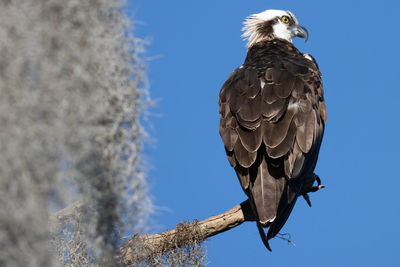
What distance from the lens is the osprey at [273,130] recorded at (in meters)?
4.35

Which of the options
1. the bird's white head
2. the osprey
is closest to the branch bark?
the osprey

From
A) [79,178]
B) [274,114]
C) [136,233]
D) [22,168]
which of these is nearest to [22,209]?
[22,168]

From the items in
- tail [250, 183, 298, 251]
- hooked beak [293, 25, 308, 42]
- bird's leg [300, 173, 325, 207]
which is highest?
hooked beak [293, 25, 308, 42]

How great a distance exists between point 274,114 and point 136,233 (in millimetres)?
2675

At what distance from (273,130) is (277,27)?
279cm

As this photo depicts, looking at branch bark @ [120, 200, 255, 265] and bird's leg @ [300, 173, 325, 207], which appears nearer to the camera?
branch bark @ [120, 200, 255, 265]

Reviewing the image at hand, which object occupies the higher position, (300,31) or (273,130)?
(300,31)

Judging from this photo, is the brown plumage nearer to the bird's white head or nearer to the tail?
the tail

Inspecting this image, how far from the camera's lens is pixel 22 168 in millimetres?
1729

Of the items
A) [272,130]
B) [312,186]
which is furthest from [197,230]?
[312,186]

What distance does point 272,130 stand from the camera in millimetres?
4555

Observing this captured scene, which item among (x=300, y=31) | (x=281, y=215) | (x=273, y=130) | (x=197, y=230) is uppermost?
(x=300, y=31)

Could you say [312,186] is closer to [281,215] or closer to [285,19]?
[281,215]

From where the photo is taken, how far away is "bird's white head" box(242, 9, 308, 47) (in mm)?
6867
